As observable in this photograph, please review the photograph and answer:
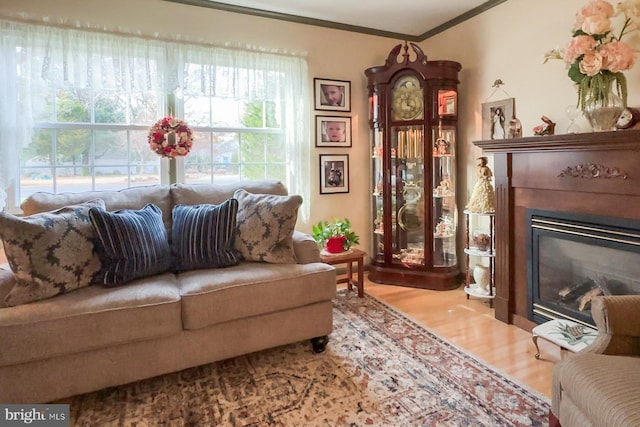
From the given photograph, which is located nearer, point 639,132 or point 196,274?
point 639,132

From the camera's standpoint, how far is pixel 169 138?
3045 mm

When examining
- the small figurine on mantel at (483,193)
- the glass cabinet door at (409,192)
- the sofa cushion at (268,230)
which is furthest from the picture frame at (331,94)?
the sofa cushion at (268,230)

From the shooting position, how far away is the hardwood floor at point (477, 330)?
214 centimetres

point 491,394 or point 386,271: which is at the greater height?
point 386,271

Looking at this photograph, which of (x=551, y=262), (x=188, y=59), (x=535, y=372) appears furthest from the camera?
(x=188, y=59)

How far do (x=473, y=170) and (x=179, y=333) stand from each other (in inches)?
113

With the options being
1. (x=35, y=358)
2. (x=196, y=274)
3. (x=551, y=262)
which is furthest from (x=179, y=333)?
(x=551, y=262)

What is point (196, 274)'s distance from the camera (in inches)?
88.6

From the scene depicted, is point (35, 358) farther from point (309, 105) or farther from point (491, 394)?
point (309, 105)

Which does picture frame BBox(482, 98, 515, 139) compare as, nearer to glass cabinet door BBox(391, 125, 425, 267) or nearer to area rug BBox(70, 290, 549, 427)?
glass cabinet door BBox(391, 125, 425, 267)

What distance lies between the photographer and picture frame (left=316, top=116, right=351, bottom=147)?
3805 millimetres

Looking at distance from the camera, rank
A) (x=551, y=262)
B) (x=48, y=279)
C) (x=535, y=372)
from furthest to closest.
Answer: (x=551, y=262), (x=535, y=372), (x=48, y=279)

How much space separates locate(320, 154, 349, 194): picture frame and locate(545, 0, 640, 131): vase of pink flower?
6.82 ft

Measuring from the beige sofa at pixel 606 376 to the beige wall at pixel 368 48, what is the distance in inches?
62.8
